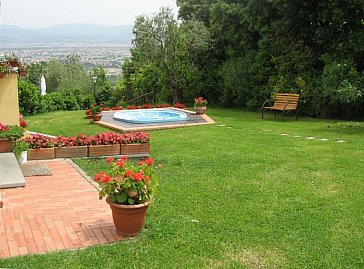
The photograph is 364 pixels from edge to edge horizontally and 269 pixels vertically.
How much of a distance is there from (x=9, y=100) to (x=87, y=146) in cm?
172

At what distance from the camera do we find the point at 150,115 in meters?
16.9

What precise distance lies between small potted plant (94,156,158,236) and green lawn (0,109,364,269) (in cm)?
20

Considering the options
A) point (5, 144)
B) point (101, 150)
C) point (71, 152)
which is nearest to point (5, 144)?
point (5, 144)

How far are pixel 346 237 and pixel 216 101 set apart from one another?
18808 millimetres

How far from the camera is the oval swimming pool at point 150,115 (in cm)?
1499

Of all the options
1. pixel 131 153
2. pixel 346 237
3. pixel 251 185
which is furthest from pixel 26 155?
pixel 346 237

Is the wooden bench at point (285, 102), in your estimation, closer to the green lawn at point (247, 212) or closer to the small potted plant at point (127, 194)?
the green lawn at point (247, 212)

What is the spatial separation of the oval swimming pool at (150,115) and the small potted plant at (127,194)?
10193mm

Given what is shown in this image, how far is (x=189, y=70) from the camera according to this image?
22.3 metres

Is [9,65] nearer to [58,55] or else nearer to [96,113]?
[96,113]

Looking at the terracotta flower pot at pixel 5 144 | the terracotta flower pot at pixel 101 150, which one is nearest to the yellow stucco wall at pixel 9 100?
the terracotta flower pot at pixel 5 144

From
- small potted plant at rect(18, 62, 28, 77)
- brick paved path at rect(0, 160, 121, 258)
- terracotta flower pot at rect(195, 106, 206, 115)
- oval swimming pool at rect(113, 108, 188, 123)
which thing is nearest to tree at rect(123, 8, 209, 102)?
oval swimming pool at rect(113, 108, 188, 123)

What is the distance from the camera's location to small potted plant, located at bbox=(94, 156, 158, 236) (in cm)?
Answer: 438

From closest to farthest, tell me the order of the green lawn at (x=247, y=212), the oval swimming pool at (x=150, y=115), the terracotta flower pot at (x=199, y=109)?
the green lawn at (x=247, y=212), the oval swimming pool at (x=150, y=115), the terracotta flower pot at (x=199, y=109)
